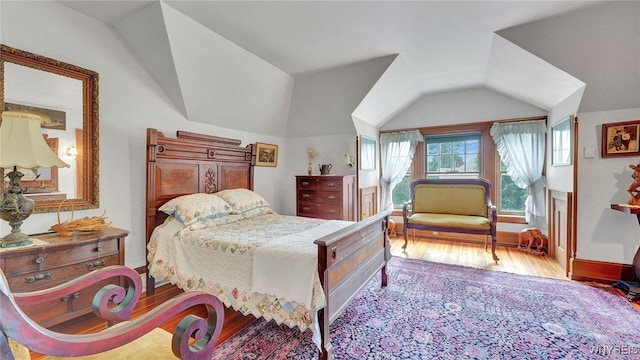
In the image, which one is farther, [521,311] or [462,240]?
[462,240]

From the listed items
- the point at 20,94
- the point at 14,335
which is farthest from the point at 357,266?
the point at 20,94

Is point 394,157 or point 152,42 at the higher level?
point 152,42

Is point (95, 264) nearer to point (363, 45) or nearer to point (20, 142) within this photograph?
point (20, 142)

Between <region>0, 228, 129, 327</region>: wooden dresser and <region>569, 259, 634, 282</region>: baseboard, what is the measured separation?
4.56m

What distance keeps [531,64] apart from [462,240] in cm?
288

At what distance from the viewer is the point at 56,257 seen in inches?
76.2

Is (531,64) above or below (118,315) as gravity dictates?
above

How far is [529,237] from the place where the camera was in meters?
4.04

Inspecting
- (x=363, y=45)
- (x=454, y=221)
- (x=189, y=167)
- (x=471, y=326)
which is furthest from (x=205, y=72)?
(x=454, y=221)

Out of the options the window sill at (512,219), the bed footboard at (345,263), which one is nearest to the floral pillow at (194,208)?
the bed footboard at (345,263)

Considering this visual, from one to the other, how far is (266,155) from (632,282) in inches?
184

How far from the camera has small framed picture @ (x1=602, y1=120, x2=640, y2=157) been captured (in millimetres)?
2676

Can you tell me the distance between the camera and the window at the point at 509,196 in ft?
14.6

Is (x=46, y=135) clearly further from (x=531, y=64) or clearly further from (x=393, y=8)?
(x=531, y=64)
